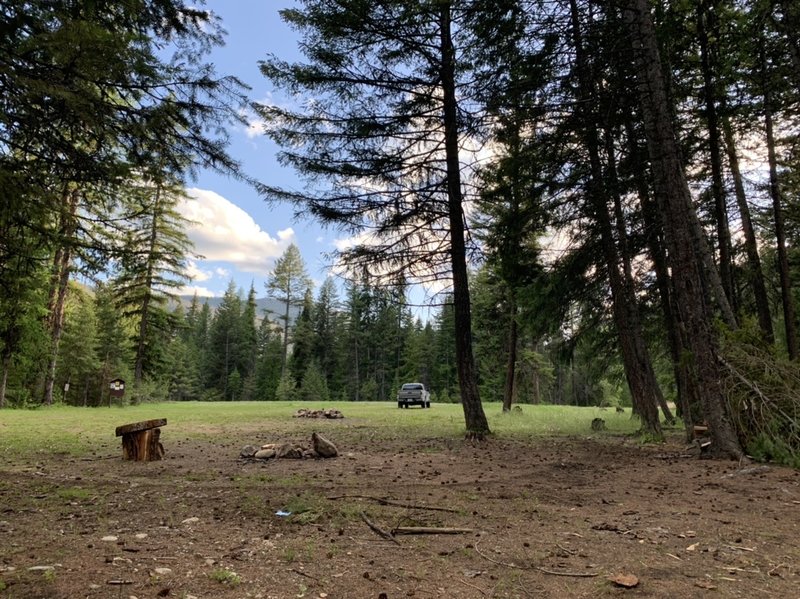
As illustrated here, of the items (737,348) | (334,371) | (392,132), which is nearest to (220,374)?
(334,371)

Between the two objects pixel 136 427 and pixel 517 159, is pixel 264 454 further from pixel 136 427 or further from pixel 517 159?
pixel 517 159

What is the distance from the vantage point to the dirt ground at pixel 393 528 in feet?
9.91

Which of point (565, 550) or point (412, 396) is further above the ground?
point (412, 396)

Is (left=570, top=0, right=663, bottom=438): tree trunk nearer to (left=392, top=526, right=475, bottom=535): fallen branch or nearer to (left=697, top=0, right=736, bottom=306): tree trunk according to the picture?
(left=697, top=0, right=736, bottom=306): tree trunk

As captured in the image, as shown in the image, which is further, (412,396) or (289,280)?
(289,280)

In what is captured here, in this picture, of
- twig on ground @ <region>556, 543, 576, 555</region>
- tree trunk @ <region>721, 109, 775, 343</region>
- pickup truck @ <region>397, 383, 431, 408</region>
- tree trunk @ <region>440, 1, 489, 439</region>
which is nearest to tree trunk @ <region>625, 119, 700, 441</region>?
tree trunk @ <region>721, 109, 775, 343</region>

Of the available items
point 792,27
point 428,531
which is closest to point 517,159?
point 792,27

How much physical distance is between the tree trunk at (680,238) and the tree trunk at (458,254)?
4292 millimetres

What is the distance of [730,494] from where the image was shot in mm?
5328

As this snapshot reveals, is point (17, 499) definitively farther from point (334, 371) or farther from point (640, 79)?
point (334, 371)

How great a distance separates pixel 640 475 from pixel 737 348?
131 inches

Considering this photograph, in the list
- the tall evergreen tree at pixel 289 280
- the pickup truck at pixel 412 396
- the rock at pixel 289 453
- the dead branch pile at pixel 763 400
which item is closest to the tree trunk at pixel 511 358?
the pickup truck at pixel 412 396

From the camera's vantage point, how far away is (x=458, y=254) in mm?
11445

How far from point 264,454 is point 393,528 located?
14.9 feet
